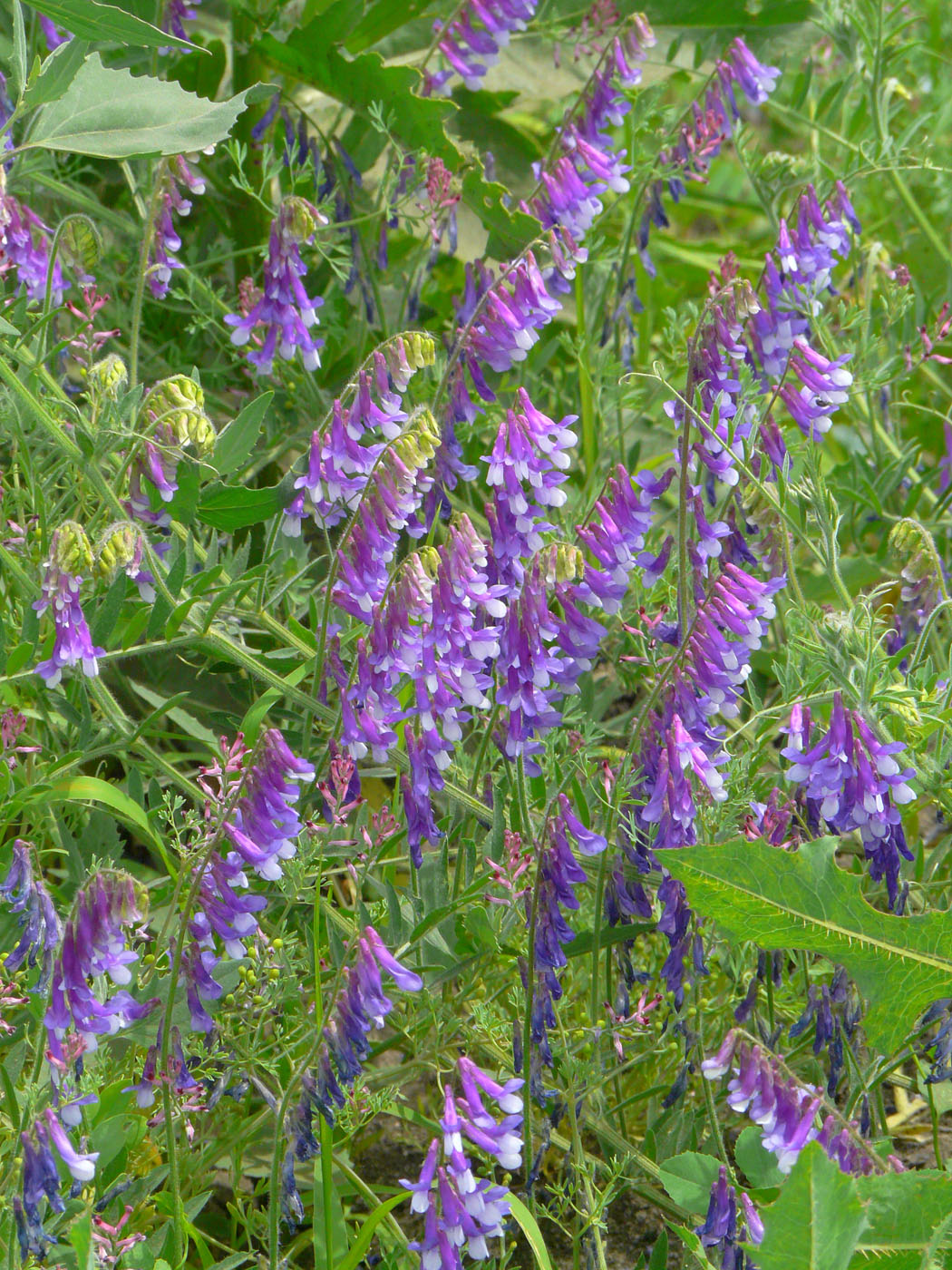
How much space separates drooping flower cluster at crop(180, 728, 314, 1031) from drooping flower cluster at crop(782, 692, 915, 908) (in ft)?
1.75

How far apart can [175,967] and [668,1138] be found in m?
0.71

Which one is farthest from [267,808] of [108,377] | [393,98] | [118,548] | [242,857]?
[393,98]

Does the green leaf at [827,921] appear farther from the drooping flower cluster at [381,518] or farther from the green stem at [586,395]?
the green stem at [586,395]

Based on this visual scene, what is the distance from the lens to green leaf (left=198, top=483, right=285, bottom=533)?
1815 mm

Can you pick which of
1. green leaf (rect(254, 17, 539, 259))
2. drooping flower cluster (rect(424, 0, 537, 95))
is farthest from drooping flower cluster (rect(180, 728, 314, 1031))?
drooping flower cluster (rect(424, 0, 537, 95))

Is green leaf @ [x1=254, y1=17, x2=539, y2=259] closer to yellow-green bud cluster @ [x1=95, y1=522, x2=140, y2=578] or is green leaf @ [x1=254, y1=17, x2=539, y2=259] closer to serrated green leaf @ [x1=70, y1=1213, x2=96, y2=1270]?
yellow-green bud cluster @ [x1=95, y1=522, x2=140, y2=578]

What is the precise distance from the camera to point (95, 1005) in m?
1.52

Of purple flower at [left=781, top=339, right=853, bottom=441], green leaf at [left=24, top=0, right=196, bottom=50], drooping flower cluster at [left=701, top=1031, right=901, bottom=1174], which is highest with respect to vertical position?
green leaf at [left=24, top=0, right=196, bottom=50]

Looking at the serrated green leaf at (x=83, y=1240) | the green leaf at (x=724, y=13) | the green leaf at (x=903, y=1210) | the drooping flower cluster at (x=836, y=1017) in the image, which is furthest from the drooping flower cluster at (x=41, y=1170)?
the green leaf at (x=724, y=13)

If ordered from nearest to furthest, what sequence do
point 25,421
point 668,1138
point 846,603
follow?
1. point 846,603
2. point 668,1138
3. point 25,421

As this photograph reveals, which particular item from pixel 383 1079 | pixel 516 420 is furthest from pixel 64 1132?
pixel 516 420

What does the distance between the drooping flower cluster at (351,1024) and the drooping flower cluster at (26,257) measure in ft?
3.56

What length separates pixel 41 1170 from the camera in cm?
139

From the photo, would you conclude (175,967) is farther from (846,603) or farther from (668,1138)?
(846,603)
